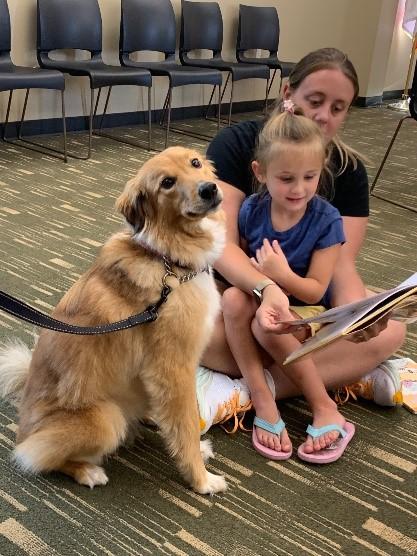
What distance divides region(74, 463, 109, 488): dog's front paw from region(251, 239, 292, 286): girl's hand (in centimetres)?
70

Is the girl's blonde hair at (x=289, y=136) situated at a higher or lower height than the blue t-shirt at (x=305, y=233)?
higher

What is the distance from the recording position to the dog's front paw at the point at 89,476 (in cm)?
152

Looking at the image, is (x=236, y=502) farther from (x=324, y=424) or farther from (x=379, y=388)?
(x=379, y=388)

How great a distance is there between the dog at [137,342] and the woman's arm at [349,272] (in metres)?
0.59

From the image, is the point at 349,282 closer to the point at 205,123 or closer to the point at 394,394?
the point at 394,394

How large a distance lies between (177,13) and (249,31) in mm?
811

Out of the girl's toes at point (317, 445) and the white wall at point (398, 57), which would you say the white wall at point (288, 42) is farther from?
the girl's toes at point (317, 445)

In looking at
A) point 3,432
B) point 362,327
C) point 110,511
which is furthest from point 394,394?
point 3,432

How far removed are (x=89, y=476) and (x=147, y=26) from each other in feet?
14.3

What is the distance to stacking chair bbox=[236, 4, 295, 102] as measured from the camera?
6062 millimetres

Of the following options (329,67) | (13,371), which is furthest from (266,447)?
(329,67)

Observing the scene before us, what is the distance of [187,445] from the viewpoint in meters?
1.50

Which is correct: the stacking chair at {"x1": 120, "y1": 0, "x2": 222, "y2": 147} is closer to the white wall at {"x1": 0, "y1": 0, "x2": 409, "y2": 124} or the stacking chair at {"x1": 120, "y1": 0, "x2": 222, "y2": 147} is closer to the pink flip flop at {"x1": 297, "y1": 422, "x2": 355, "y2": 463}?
the white wall at {"x1": 0, "y1": 0, "x2": 409, "y2": 124}

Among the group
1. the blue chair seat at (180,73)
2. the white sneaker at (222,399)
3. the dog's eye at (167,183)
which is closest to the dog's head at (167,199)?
the dog's eye at (167,183)
